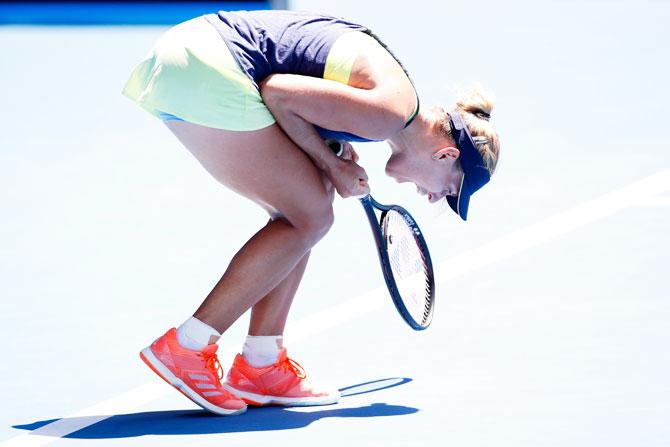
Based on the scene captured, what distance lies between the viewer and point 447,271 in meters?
6.29

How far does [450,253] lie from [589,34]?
5713 millimetres

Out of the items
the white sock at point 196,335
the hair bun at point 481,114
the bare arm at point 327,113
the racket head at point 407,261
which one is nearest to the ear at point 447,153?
the hair bun at point 481,114

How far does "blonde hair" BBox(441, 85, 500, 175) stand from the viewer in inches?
185

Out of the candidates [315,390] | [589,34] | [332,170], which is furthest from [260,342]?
[589,34]

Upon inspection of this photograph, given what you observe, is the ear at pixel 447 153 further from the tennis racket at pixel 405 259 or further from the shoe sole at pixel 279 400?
the shoe sole at pixel 279 400

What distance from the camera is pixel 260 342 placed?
4828 millimetres

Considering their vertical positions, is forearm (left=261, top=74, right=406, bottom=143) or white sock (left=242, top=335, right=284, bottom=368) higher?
forearm (left=261, top=74, right=406, bottom=143)

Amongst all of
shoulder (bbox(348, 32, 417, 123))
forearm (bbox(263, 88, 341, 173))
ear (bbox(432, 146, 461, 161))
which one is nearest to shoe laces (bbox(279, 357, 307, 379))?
forearm (bbox(263, 88, 341, 173))

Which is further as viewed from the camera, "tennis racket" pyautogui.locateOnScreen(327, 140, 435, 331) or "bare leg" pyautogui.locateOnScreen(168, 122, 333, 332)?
"tennis racket" pyautogui.locateOnScreen(327, 140, 435, 331)

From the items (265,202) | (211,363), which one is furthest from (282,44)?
(211,363)

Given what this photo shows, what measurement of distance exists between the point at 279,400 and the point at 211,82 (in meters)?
1.08

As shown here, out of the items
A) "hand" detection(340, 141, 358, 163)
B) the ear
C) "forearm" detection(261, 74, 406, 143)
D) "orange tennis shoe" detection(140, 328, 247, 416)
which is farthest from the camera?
"hand" detection(340, 141, 358, 163)

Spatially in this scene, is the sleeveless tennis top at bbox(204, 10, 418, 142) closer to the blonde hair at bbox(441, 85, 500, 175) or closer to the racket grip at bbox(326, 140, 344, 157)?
the racket grip at bbox(326, 140, 344, 157)

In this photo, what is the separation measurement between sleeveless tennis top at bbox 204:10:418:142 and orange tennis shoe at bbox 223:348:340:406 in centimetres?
80
